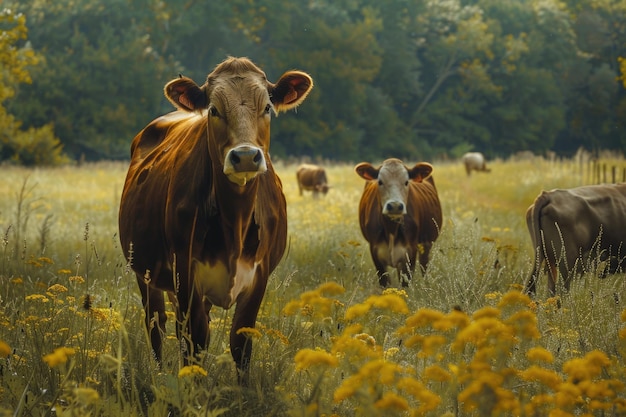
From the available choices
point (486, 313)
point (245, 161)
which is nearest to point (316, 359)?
point (486, 313)

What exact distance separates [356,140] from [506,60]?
14.5 meters

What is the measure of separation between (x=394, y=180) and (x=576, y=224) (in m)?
2.08

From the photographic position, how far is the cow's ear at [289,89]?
4.59 metres

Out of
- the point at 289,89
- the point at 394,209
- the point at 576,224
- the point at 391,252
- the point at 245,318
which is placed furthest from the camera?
the point at 391,252

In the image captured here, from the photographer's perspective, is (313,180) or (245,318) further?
(313,180)

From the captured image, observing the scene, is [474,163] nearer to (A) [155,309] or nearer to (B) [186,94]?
(A) [155,309]

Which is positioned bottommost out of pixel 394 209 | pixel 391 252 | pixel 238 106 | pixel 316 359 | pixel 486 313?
pixel 391 252

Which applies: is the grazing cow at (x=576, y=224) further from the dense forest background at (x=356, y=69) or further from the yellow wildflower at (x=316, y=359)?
the dense forest background at (x=356, y=69)

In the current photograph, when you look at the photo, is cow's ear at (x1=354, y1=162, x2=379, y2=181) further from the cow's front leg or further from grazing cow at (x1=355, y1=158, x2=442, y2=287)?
the cow's front leg

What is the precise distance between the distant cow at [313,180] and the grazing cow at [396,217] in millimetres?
13508

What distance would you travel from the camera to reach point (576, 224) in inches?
278

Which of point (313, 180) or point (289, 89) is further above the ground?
point (289, 89)

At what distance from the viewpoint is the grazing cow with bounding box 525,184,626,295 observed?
704cm

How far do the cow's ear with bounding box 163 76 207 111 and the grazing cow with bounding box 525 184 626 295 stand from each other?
145 inches
